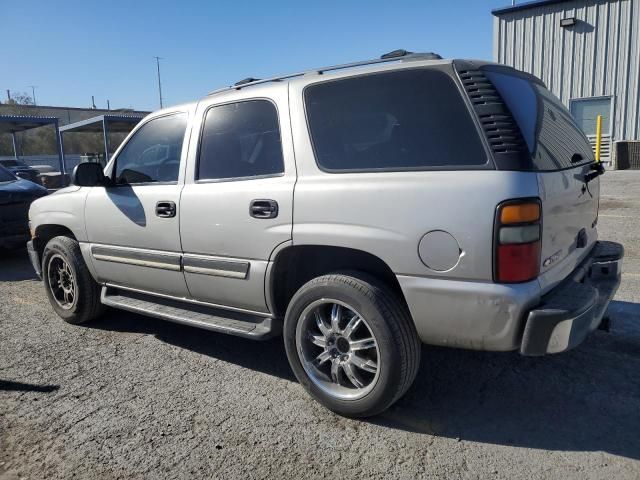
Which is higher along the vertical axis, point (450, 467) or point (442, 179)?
point (442, 179)

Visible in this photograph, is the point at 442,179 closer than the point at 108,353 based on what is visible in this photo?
Yes

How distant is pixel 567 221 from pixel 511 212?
0.66 m

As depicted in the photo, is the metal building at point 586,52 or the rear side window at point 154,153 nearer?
the rear side window at point 154,153

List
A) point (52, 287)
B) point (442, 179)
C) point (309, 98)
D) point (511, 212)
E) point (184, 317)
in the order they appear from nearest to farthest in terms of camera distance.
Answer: point (511, 212)
point (442, 179)
point (309, 98)
point (184, 317)
point (52, 287)

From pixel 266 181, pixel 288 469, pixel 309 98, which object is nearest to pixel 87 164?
pixel 266 181

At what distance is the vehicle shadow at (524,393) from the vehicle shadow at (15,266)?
3858 millimetres

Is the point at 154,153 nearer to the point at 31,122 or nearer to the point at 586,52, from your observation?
the point at 586,52

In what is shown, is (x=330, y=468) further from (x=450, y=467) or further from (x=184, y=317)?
(x=184, y=317)

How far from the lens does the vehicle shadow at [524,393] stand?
279 cm

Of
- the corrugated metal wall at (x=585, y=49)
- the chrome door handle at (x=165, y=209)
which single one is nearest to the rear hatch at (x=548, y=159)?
the chrome door handle at (x=165, y=209)

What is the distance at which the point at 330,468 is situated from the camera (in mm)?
2572

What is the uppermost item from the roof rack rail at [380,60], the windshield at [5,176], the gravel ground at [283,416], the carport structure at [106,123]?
the carport structure at [106,123]

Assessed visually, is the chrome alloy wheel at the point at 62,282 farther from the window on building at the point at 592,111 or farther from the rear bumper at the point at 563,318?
the window on building at the point at 592,111

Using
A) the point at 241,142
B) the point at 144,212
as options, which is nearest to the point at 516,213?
the point at 241,142
